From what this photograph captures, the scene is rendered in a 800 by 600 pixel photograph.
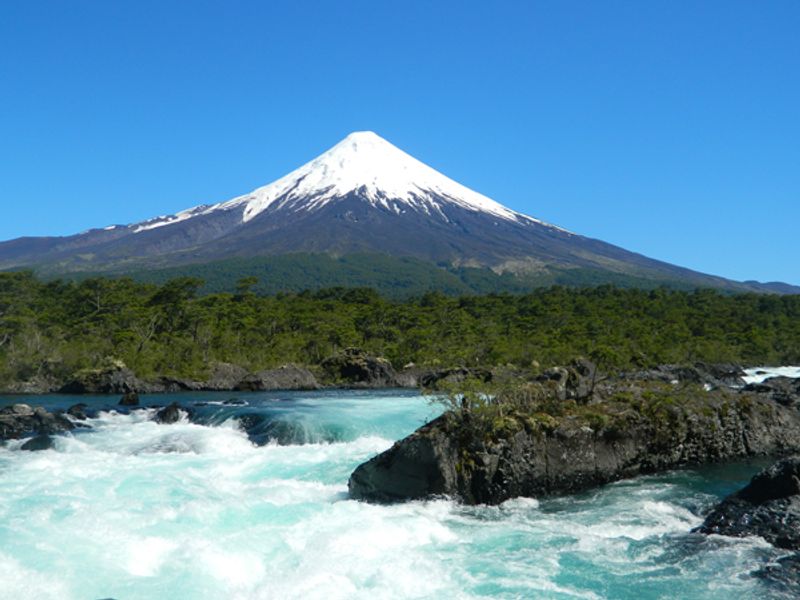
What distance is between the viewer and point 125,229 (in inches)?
7869

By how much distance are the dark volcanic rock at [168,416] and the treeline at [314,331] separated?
49.3ft

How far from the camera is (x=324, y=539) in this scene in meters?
10.1

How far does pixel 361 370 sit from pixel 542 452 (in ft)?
94.6

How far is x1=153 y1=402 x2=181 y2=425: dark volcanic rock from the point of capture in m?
23.3

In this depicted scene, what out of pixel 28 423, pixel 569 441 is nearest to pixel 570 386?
pixel 569 441

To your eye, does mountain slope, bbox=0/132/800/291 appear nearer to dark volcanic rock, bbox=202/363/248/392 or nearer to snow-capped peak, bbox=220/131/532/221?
snow-capped peak, bbox=220/131/532/221

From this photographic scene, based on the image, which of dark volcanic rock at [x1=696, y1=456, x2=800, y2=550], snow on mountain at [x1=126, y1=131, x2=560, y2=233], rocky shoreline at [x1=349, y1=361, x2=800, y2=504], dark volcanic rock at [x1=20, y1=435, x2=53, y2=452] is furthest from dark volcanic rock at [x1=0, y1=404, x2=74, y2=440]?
snow on mountain at [x1=126, y1=131, x2=560, y2=233]

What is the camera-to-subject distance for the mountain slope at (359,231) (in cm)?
14225

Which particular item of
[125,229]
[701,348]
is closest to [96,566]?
[701,348]

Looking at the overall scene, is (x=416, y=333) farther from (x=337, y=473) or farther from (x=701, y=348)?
(x=337, y=473)

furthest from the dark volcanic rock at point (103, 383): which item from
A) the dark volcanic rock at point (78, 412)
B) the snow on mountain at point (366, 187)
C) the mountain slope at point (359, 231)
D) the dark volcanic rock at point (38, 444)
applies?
the snow on mountain at point (366, 187)

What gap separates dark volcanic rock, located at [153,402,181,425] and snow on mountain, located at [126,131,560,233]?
144271 millimetres

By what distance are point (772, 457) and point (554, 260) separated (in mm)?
128455

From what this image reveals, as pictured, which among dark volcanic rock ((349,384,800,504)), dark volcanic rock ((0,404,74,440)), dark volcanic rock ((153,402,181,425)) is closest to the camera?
dark volcanic rock ((349,384,800,504))
